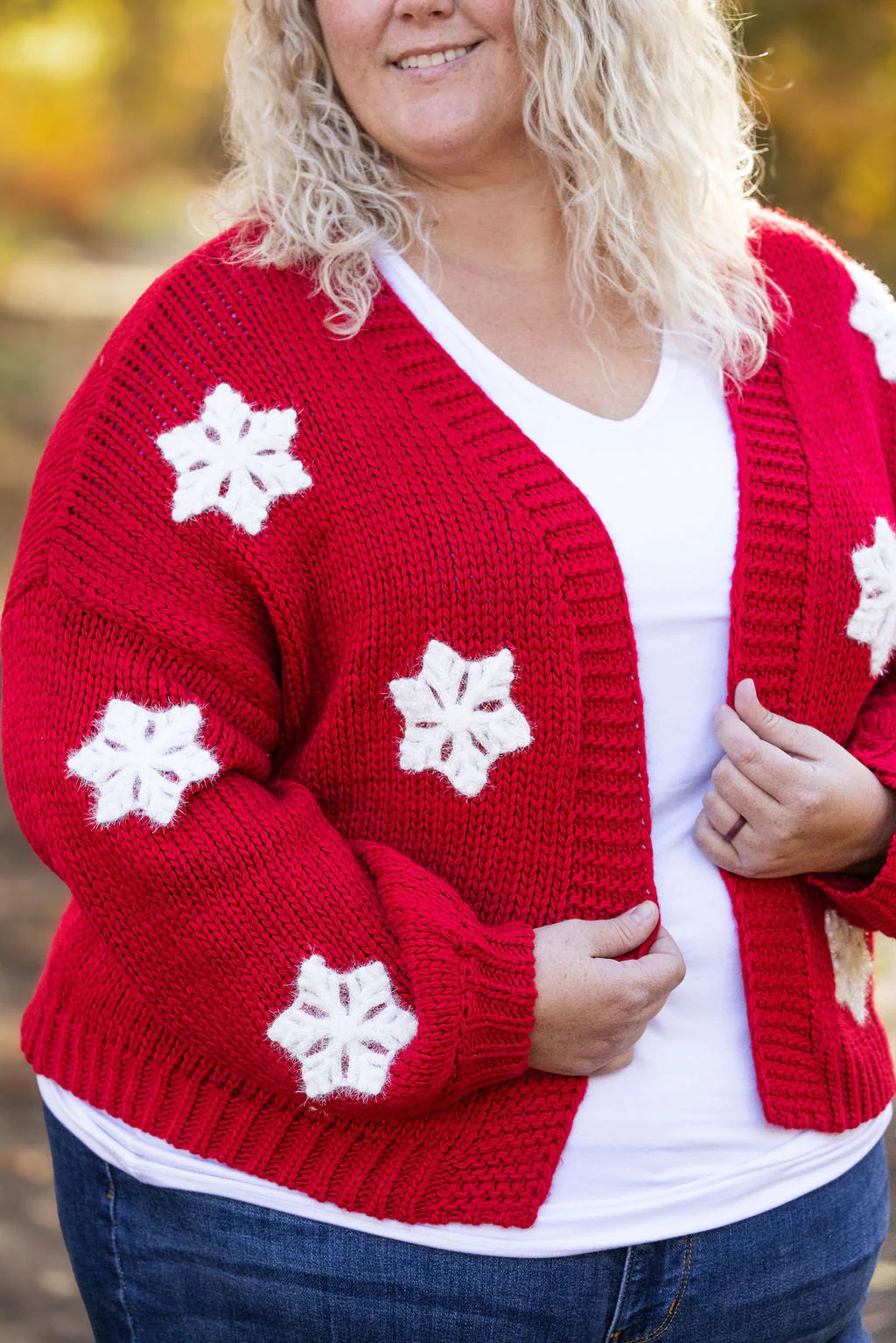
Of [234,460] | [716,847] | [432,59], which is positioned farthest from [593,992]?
[432,59]

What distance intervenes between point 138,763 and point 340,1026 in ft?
0.93

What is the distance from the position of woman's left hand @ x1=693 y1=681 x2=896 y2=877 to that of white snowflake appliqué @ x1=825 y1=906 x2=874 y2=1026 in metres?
0.08

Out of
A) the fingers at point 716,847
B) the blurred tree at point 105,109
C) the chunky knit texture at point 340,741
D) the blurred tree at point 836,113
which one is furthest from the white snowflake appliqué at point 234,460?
the blurred tree at point 105,109

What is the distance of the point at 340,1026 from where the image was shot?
3.94 feet

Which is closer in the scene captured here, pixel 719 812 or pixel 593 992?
pixel 593 992

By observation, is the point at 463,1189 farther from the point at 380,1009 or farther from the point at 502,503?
the point at 502,503

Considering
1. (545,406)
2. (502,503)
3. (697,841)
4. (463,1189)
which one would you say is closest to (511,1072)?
(463,1189)

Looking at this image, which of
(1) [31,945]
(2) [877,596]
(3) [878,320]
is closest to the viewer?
(2) [877,596]

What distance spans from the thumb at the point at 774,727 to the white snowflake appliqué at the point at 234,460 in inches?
18.1

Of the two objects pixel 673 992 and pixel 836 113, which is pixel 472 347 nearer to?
pixel 673 992

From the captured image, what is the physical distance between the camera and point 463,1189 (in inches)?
48.6

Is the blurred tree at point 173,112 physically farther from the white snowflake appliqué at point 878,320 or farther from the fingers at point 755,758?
the fingers at point 755,758

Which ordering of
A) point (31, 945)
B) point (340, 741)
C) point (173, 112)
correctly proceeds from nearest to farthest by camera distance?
point (340, 741), point (31, 945), point (173, 112)

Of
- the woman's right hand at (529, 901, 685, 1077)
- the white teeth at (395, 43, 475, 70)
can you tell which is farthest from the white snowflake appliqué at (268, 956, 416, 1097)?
the white teeth at (395, 43, 475, 70)
